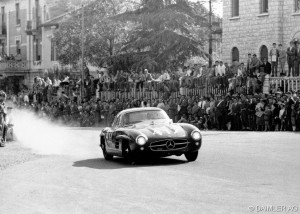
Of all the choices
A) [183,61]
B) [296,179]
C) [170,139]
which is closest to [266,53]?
[183,61]

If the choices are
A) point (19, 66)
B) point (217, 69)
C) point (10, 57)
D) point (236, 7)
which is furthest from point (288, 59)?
point (10, 57)

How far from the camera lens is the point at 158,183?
45.4ft

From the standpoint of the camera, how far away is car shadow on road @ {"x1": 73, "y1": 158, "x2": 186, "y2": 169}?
694 inches

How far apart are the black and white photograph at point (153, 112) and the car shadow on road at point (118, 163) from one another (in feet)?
0.24

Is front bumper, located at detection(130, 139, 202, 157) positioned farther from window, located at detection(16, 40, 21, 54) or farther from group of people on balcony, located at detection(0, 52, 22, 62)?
window, located at detection(16, 40, 21, 54)

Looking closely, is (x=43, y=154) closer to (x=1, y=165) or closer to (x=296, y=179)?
(x=1, y=165)

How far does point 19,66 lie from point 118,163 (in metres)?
57.1

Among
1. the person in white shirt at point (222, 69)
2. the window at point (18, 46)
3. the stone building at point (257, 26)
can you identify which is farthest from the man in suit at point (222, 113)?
the window at point (18, 46)

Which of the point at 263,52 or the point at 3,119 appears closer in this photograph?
the point at 3,119

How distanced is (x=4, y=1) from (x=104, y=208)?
233 feet

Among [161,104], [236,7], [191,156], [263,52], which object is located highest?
[236,7]

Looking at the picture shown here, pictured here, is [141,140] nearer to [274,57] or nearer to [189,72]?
[274,57]

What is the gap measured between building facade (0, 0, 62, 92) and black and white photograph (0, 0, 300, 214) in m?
0.13

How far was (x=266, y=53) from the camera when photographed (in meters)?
45.3
